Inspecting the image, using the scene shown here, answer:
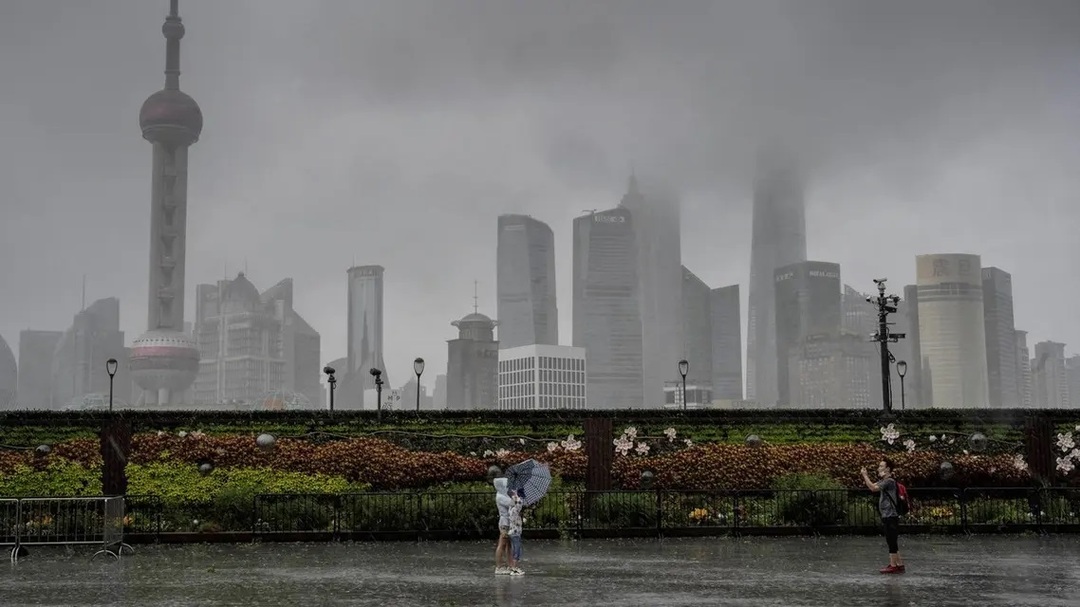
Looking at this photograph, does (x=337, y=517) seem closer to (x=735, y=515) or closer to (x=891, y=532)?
(x=735, y=515)

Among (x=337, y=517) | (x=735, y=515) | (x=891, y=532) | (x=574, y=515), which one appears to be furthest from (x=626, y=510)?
(x=891, y=532)

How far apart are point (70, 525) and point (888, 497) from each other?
1839 cm

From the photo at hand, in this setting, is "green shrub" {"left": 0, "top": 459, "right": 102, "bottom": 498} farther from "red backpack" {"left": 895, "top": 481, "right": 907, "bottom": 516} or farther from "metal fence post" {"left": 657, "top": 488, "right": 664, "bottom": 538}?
"red backpack" {"left": 895, "top": 481, "right": 907, "bottom": 516}

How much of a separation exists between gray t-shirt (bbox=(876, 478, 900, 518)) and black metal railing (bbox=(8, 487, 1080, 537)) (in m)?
8.76

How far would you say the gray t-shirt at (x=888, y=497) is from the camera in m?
19.6

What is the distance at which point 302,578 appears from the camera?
1884 cm

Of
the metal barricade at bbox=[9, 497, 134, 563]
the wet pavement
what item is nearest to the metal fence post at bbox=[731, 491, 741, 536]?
the wet pavement

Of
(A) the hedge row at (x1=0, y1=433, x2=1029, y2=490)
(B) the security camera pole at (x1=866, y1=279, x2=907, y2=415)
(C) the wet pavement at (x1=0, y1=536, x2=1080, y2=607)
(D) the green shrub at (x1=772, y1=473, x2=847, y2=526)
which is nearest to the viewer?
(C) the wet pavement at (x1=0, y1=536, x2=1080, y2=607)

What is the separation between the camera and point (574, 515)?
29766 mm

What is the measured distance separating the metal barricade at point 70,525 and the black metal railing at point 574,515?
1130 millimetres

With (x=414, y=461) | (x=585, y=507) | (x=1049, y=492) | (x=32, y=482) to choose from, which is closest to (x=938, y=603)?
(x=585, y=507)

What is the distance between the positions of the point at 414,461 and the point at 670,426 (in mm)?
7715

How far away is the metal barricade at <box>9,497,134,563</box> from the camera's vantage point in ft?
78.3

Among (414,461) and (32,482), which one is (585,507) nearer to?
(414,461)
